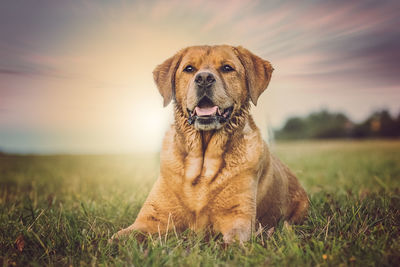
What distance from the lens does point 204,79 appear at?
343 centimetres

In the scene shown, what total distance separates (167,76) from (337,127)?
183 feet

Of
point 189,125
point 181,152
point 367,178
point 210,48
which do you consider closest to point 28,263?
point 181,152

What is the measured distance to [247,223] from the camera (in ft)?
10.6

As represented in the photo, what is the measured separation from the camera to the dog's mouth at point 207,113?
3527mm

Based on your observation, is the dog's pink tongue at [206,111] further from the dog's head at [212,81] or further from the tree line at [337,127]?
the tree line at [337,127]

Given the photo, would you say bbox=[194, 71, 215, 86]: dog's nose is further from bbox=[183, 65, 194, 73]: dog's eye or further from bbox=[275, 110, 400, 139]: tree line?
bbox=[275, 110, 400, 139]: tree line

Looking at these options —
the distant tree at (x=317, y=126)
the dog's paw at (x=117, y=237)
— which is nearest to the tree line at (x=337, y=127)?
the distant tree at (x=317, y=126)

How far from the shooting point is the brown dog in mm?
3361

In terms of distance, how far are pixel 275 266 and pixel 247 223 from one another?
0.85 m

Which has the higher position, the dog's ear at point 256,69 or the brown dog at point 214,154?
the dog's ear at point 256,69

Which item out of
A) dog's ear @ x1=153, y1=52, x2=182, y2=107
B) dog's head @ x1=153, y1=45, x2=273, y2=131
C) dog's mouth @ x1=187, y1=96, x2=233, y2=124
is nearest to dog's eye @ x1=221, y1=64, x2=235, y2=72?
dog's head @ x1=153, y1=45, x2=273, y2=131

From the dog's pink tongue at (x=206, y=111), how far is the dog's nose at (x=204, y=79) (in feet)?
0.90

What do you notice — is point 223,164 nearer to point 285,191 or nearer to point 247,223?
point 247,223

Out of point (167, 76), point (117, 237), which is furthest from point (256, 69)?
point (117, 237)
